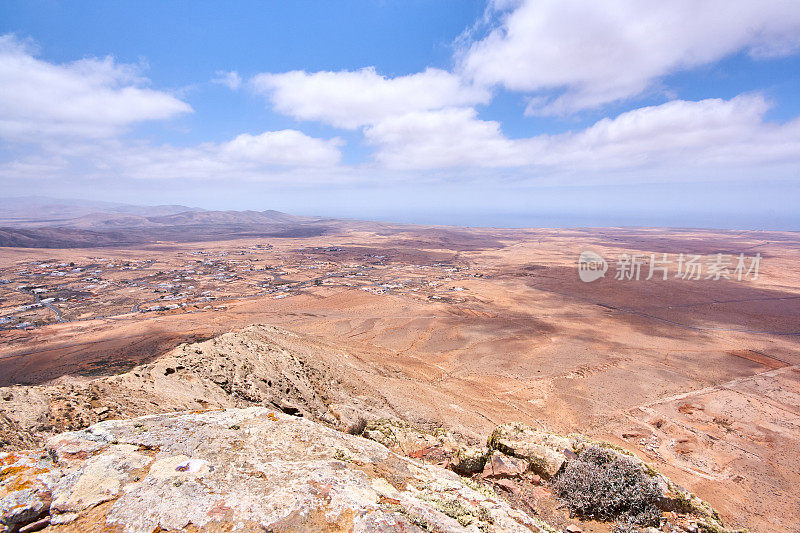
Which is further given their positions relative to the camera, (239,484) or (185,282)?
(185,282)

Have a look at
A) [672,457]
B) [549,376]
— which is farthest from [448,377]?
[672,457]

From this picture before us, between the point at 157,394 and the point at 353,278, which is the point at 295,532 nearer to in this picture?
the point at 157,394

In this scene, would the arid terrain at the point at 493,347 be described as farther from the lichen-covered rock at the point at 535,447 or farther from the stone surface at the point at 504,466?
the stone surface at the point at 504,466

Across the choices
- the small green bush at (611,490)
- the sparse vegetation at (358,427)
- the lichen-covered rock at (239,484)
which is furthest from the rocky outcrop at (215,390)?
the small green bush at (611,490)

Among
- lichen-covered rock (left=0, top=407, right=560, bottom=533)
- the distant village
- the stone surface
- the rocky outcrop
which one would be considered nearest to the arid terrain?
the rocky outcrop

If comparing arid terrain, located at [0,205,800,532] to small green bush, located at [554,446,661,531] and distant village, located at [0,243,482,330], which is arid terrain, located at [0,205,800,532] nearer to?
distant village, located at [0,243,482,330]

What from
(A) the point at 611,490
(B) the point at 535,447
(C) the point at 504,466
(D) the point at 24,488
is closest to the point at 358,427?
(C) the point at 504,466

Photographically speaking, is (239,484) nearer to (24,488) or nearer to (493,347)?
(24,488)
